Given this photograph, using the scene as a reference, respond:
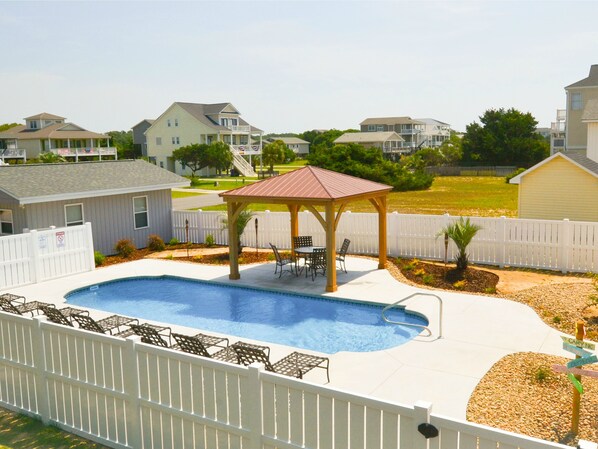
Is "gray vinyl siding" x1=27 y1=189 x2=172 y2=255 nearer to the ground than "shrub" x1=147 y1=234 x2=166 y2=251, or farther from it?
farther from it

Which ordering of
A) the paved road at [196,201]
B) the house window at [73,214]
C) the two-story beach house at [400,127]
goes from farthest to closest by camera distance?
the two-story beach house at [400,127] < the paved road at [196,201] < the house window at [73,214]

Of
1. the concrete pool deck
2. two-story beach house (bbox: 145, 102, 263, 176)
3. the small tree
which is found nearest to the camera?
the concrete pool deck

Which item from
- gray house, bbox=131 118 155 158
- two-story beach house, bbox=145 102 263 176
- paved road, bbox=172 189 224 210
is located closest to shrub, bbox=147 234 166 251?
paved road, bbox=172 189 224 210

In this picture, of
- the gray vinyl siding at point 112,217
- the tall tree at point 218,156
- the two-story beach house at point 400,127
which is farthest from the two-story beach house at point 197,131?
the gray vinyl siding at point 112,217

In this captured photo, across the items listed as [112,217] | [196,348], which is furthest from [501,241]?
[112,217]

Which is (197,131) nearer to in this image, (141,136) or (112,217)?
(141,136)

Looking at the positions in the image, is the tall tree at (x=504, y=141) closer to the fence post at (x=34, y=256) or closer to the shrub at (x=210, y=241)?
the shrub at (x=210, y=241)

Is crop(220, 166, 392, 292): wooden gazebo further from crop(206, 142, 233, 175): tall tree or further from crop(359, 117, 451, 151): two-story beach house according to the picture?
crop(359, 117, 451, 151): two-story beach house

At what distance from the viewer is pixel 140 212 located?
23672 mm

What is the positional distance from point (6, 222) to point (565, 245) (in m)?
18.8

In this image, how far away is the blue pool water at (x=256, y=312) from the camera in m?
12.5

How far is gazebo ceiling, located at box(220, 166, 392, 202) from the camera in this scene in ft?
51.1

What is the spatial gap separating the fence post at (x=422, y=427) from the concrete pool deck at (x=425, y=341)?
3.38m

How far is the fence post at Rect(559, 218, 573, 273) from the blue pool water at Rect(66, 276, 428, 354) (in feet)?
20.0
